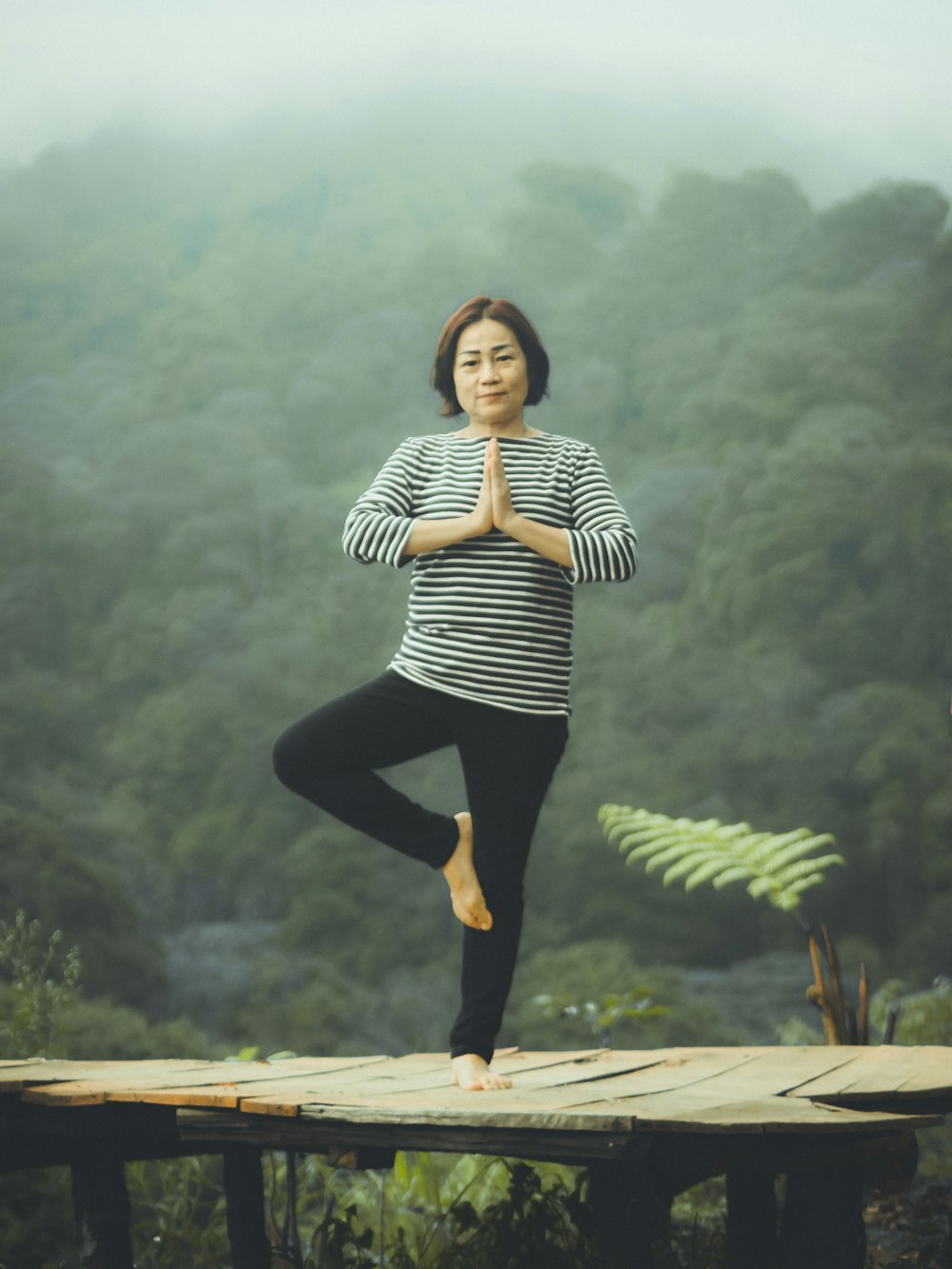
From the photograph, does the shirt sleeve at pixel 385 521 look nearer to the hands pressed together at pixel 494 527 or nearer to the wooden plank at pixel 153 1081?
the hands pressed together at pixel 494 527

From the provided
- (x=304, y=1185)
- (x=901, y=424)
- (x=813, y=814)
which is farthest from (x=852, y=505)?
(x=304, y=1185)

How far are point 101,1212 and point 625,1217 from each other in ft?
3.06

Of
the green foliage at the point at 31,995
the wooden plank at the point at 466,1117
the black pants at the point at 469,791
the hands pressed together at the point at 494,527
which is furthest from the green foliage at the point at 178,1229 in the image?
the hands pressed together at the point at 494,527

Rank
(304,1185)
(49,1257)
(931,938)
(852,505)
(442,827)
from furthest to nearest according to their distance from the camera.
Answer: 1. (852,505)
2. (931,938)
3. (304,1185)
4. (49,1257)
5. (442,827)

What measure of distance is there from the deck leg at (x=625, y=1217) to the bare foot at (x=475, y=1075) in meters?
0.38

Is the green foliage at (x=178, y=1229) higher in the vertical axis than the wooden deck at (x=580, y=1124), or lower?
lower

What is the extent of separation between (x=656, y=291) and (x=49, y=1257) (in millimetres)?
5099

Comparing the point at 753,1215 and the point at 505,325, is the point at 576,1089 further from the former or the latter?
the point at 505,325

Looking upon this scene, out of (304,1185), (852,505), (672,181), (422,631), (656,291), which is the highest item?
(672,181)

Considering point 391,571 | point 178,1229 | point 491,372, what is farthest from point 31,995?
point 391,571

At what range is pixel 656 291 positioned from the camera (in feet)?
21.5

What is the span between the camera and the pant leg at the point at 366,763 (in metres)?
2.17

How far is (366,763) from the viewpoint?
2.21 m

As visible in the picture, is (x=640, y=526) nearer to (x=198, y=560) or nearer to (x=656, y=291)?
(x=656, y=291)
